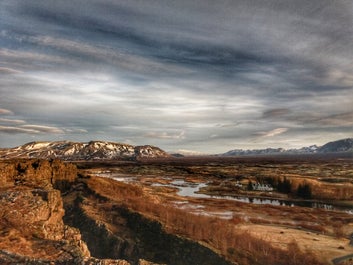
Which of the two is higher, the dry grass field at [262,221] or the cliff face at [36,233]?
the cliff face at [36,233]

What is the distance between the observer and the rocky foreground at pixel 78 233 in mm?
19845

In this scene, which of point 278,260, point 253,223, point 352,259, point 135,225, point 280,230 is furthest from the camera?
point 253,223

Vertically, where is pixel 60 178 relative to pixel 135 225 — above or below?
above

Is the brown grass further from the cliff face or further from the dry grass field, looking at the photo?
the cliff face

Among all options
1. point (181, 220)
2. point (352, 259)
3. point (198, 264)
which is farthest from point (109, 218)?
point (352, 259)

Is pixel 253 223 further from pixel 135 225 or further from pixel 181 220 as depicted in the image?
pixel 135 225

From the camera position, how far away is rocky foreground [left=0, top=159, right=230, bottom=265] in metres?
19.8

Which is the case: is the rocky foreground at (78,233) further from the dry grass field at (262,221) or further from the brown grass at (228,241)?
the dry grass field at (262,221)

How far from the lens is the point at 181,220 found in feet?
141

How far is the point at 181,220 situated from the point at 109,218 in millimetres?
9942

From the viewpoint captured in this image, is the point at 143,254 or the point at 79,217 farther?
the point at 79,217

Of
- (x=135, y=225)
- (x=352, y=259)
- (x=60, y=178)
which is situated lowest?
(x=352, y=259)

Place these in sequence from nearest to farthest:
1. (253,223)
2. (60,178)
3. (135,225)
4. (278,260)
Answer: (278,260) → (135,225) → (253,223) → (60,178)

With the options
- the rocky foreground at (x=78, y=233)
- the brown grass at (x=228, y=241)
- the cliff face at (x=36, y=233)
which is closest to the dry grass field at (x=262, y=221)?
the brown grass at (x=228, y=241)
